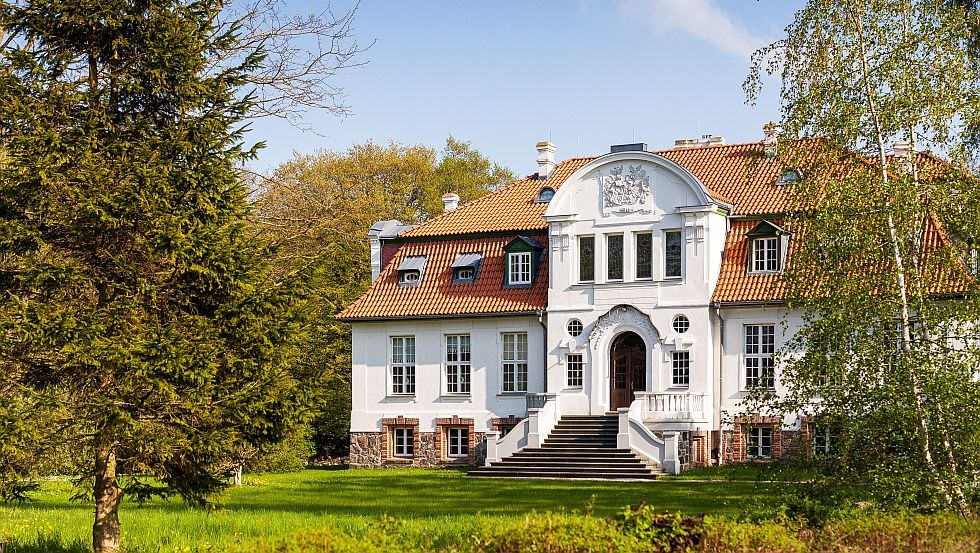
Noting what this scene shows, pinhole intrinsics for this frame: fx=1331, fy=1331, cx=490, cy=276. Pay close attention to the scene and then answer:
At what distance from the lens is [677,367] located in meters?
33.8

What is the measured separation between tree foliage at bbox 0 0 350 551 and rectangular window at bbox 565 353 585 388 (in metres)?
19.1

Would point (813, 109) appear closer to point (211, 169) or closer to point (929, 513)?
point (929, 513)

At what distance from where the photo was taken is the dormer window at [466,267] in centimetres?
3672

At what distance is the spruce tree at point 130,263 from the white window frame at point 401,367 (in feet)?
68.0

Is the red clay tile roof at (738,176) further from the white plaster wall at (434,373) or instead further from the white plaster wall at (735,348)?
the white plaster wall at (434,373)

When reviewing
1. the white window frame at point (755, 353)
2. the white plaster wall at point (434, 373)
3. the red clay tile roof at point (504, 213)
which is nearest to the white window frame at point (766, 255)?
the white window frame at point (755, 353)

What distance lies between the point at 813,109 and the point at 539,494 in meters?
10.7

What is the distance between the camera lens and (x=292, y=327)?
52.2 feet

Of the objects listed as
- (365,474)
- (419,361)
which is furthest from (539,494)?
(419,361)

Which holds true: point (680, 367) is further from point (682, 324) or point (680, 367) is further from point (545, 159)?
point (545, 159)

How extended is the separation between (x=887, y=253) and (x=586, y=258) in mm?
18433

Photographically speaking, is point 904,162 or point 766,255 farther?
point 766,255

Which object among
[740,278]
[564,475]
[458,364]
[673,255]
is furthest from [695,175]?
[564,475]

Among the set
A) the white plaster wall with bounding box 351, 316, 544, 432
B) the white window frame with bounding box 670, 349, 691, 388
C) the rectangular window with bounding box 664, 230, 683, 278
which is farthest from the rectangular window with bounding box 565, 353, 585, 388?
the rectangular window with bounding box 664, 230, 683, 278
